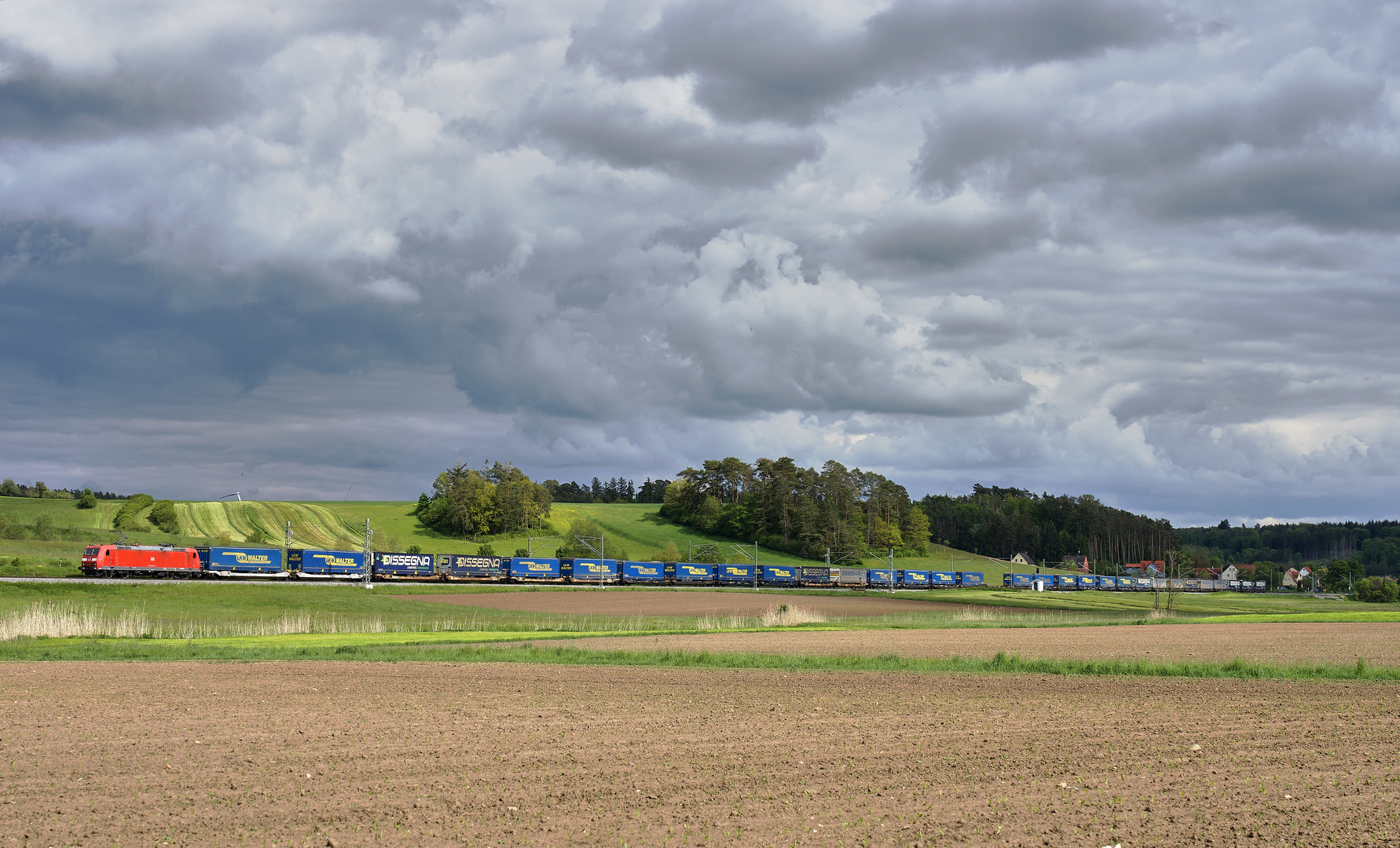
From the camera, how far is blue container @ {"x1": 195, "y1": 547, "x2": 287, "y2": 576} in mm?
87938

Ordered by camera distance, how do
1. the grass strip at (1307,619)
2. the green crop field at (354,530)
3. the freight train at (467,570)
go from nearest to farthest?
the grass strip at (1307,619), the freight train at (467,570), the green crop field at (354,530)

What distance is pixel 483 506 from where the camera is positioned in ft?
544

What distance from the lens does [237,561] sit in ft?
290

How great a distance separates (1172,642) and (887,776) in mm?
31272

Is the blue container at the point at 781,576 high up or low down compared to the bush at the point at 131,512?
down

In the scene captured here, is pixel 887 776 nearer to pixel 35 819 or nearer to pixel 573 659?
pixel 35 819

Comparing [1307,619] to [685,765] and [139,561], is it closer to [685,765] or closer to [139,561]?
[685,765]

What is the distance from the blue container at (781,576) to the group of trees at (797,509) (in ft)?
138

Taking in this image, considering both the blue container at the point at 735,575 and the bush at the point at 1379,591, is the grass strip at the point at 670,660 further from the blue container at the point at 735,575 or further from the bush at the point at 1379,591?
the bush at the point at 1379,591

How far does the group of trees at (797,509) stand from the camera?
173500 millimetres

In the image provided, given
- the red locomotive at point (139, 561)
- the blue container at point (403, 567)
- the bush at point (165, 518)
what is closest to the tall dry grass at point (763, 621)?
the red locomotive at point (139, 561)

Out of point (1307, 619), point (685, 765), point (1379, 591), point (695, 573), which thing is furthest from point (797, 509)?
point (685, 765)

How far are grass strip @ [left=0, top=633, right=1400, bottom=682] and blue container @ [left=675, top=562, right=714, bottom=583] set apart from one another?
282 feet

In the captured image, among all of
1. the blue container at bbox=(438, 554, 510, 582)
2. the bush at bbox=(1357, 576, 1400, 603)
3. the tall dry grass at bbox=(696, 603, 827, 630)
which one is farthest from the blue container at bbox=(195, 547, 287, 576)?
the bush at bbox=(1357, 576, 1400, 603)
